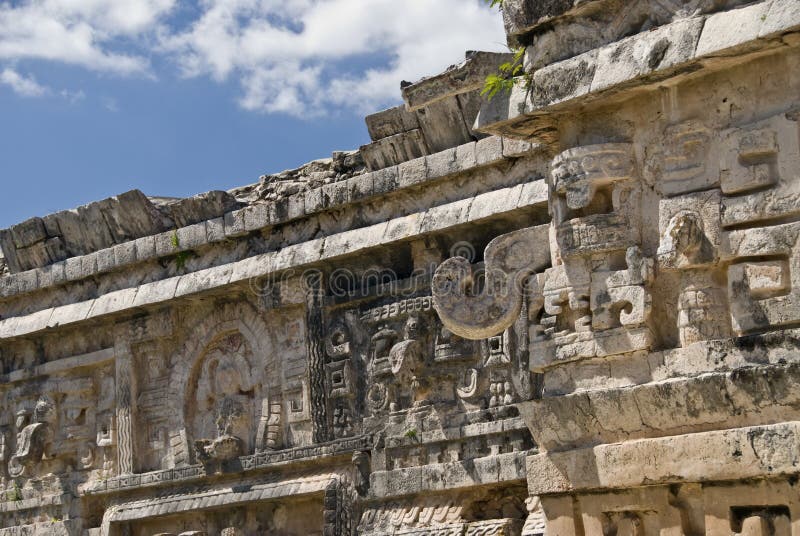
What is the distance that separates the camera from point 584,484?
242 inches

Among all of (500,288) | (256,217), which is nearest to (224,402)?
(256,217)

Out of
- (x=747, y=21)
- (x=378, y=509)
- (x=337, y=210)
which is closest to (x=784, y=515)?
(x=747, y=21)

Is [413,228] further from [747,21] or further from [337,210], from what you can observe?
[747,21]

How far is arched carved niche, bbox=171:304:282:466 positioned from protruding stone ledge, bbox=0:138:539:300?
2.26 ft

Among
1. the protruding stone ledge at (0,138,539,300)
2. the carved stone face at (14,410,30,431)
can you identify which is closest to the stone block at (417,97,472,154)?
the protruding stone ledge at (0,138,539,300)

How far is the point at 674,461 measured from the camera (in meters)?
5.84

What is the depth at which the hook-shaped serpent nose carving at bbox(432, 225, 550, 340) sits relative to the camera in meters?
6.64

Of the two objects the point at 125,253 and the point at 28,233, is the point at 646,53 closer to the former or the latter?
the point at 125,253

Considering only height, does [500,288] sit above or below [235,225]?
below

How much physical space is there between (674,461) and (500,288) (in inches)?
50.0

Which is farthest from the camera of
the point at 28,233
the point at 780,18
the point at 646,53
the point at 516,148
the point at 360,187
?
the point at 28,233

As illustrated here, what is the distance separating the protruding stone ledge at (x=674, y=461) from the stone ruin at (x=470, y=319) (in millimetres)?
11

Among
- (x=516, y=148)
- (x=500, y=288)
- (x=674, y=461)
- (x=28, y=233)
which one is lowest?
(x=674, y=461)

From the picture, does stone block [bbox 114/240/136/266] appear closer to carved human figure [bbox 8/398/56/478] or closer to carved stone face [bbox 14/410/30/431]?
carved human figure [bbox 8/398/56/478]
